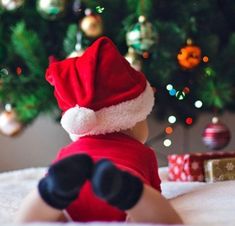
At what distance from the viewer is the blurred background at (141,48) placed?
1.51 meters

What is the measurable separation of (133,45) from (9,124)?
397mm

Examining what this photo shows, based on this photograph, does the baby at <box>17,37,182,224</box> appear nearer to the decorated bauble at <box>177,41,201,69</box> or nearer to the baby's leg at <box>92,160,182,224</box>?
the baby's leg at <box>92,160,182,224</box>

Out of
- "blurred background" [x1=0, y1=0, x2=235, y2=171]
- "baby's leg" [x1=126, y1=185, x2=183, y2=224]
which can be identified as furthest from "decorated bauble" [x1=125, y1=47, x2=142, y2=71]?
"baby's leg" [x1=126, y1=185, x2=183, y2=224]

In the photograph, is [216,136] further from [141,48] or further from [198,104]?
[141,48]

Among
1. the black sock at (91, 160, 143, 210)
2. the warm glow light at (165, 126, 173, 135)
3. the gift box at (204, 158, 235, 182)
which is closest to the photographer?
the black sock at (91, 160, 143, 210)

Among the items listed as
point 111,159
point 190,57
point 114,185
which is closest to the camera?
point 114,185

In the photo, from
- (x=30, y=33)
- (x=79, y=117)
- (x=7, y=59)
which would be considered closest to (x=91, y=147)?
(x=79, y=117)

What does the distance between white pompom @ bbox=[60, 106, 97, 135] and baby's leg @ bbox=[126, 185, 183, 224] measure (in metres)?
0.16

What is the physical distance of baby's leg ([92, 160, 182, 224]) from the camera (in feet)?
2.02

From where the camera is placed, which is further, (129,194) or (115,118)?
(115,118)

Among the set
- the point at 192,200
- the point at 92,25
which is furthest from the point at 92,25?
the point at 192,200

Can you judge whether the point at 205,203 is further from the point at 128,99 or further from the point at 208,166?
the point at 208,166

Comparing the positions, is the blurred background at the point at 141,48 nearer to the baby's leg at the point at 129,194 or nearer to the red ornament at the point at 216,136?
the red ornament at the point at 216,136

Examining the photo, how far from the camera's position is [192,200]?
92 centimetres
